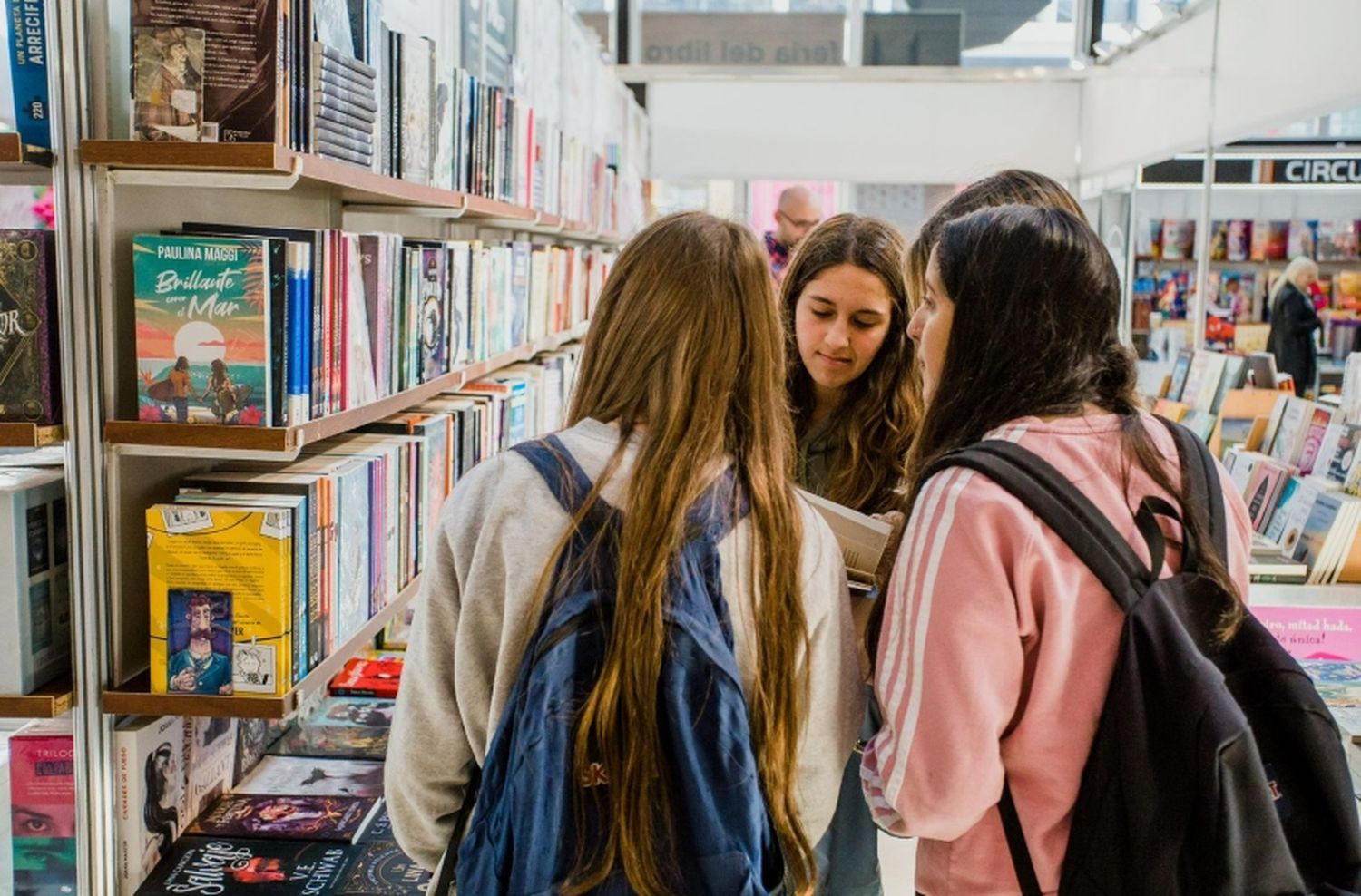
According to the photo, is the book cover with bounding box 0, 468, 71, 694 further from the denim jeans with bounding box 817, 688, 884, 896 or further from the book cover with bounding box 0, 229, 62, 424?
the denim jeans with bounding box 817, 688, 884, 896

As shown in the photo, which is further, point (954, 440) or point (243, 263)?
point (243, 263)

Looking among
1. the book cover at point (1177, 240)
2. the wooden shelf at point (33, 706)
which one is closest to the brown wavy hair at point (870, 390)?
the wooden shelf at point (33, 706)

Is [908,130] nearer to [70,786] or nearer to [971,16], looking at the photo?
[971,16]

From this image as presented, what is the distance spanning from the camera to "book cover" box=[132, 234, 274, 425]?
1.69 m

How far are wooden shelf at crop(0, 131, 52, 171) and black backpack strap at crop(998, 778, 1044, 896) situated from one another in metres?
1.41

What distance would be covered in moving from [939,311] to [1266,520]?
8.72ft

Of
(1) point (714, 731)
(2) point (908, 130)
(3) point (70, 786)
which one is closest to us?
(1) point (714, 731)

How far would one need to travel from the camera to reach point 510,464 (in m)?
1.39

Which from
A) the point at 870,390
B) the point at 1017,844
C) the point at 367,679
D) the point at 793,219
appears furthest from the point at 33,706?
the point at 793,219

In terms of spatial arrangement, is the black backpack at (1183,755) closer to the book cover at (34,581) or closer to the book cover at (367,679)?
the book cover at (34,581)

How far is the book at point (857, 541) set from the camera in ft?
5.82

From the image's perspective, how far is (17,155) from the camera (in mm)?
1527

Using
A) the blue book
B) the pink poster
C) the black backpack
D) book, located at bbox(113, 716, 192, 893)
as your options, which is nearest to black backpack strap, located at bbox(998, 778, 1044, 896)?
the black backpack

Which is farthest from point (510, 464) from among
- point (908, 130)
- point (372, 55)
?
point (908, 130)
